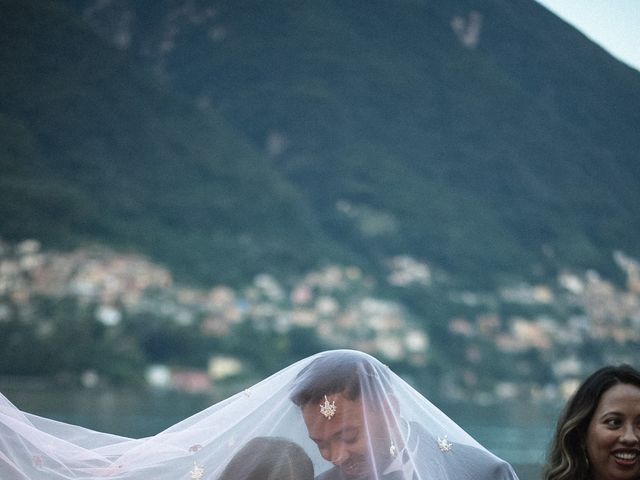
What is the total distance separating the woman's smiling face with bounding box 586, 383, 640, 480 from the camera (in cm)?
196

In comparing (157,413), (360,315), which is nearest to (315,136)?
(360,315)

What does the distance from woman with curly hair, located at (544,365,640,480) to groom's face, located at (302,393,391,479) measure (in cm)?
38

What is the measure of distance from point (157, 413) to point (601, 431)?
39.8 m

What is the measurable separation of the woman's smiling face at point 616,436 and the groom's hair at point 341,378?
432 mm

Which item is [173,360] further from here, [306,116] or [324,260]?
[306,116]

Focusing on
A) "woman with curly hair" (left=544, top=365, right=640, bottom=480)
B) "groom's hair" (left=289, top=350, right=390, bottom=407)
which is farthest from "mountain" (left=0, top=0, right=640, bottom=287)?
"groom's hair" (left=289, top=350, right=390, bottom=407)

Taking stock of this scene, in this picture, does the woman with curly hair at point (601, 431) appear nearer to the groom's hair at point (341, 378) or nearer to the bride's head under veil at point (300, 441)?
the bride's head under veil at point (300, 441)

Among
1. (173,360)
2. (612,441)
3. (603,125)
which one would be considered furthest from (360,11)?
(612,441)

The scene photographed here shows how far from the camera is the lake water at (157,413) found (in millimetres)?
31234

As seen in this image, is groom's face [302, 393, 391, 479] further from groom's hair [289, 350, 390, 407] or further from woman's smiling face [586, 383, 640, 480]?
woman's smiling face [586, 383, 640, 480]

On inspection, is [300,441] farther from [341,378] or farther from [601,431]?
[601,431]

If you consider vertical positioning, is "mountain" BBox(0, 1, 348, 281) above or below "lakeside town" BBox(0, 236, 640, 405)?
above

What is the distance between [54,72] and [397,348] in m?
36.0

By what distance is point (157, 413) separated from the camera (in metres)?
40.7
